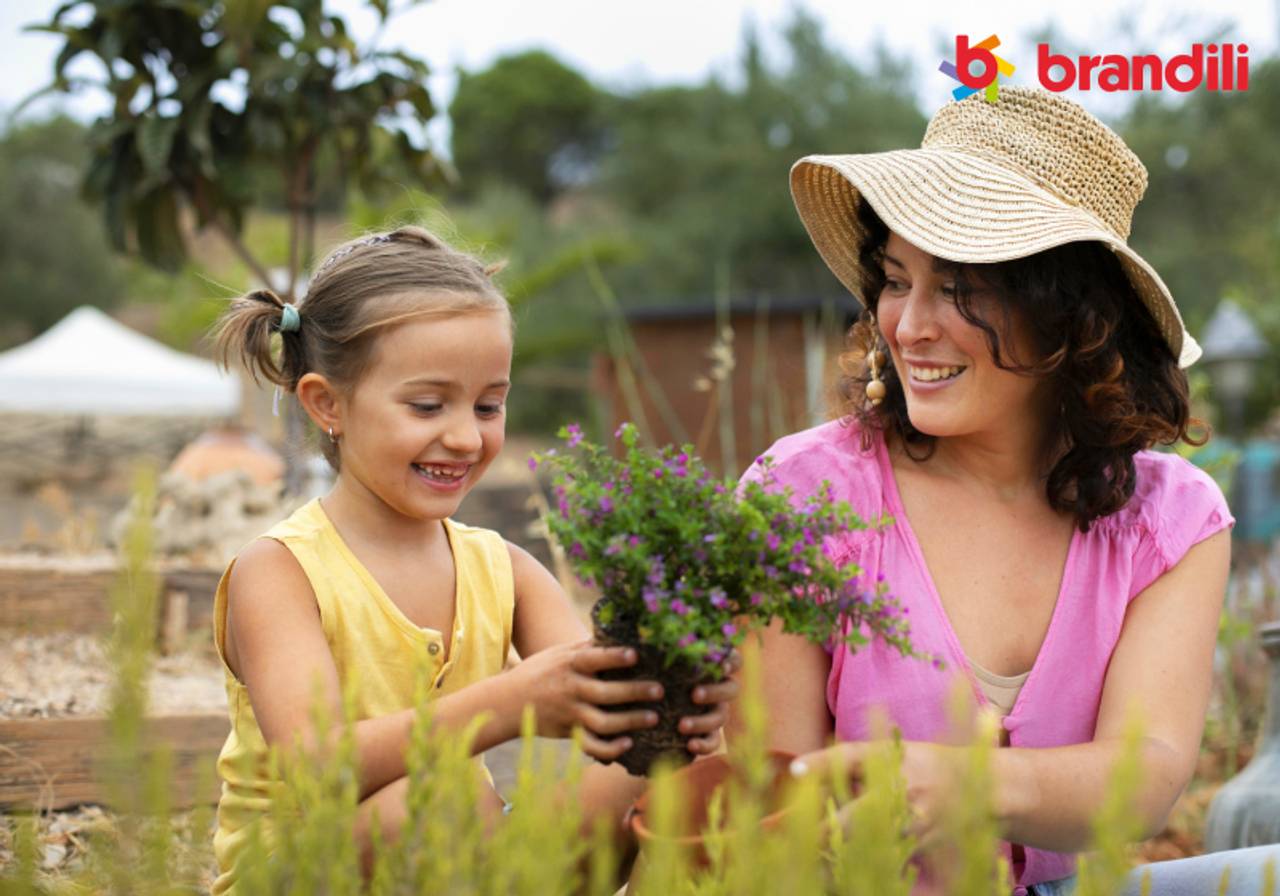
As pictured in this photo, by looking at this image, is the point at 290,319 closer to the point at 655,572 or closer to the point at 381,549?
the point at 381,549

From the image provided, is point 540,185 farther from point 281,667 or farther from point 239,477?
point 281,667

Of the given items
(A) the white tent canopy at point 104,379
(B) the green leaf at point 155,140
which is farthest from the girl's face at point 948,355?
(A) the white tent canopy at point 104,379

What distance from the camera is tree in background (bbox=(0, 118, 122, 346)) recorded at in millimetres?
26203

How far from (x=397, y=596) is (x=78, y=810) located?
3.17ft

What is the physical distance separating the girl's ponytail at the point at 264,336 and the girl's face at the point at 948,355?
1033mm

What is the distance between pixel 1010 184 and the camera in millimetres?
1979

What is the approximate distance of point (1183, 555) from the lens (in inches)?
78.3

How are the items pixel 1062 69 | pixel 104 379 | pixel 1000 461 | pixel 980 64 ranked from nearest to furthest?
pixel 1000 461, pixel 980 64, pixel 1062 69, pixel 104 379

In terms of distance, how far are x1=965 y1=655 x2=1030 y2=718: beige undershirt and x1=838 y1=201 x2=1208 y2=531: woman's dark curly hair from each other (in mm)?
308

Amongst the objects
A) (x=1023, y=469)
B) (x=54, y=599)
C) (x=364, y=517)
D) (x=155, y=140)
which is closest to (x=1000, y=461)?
(x=1023, y=469)

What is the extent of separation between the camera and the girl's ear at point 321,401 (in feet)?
6.74

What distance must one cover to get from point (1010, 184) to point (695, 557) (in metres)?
0.97

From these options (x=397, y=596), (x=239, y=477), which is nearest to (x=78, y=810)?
(x=397, y=596)

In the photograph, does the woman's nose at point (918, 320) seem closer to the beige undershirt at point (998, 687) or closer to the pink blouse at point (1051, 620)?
the pink blouse at point (1051, 620)
